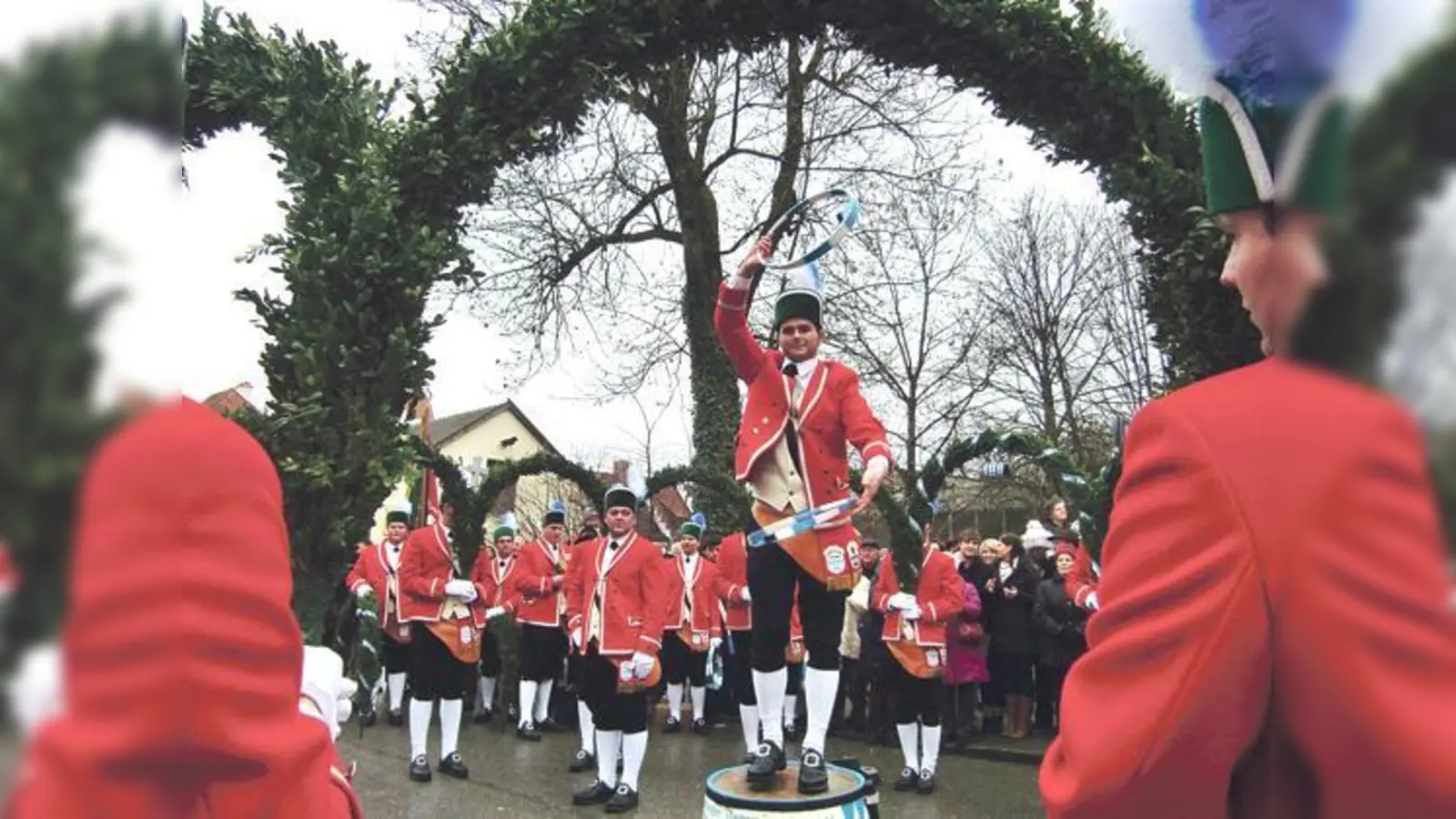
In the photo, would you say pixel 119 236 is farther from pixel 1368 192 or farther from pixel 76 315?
pixel 1368 192

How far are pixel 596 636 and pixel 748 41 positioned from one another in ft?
15.8

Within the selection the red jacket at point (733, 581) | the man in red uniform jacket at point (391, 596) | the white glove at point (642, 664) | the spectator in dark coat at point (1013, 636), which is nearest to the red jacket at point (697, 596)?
the red jacket at point (733, 581)

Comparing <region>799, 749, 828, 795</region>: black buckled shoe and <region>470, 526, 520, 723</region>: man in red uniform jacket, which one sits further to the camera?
<region>470, 526, 520, 723</region>: man in red uniform jacket

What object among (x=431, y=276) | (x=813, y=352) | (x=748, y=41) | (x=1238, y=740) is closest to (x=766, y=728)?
(x=813, y=352)

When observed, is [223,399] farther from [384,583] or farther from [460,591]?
[384,583]

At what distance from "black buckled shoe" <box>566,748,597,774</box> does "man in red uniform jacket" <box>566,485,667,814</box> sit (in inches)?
59.7

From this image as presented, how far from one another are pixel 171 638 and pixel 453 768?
29.5ft

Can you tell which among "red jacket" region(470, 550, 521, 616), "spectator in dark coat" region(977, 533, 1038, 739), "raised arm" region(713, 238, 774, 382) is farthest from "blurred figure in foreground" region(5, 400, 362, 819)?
"red jacket" region(470, 550, 521, 616)

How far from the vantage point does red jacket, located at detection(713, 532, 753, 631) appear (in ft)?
38.9

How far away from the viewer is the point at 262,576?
1.01 meters

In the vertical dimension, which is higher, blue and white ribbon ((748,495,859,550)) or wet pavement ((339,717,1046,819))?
blue and white ribbon ((748,495,859,550))

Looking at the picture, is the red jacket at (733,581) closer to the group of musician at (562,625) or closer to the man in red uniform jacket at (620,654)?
the group of musician at (562,625)

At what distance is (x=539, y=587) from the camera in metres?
11.7

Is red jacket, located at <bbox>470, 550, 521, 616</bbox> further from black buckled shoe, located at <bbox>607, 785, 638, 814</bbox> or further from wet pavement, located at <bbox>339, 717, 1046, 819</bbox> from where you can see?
black buckled shoe, located at <bbox>607, 785, 638, 814</bbox>
